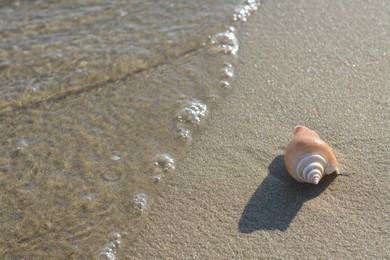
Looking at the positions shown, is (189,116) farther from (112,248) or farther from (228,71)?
(112,248)

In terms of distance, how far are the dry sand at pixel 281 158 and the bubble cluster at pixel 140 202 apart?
0.17 feet

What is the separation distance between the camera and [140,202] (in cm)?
305

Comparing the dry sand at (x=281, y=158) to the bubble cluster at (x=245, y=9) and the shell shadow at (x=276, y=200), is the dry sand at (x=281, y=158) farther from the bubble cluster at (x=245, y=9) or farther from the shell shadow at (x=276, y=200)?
the bubble cluster at (x=245, y=9)

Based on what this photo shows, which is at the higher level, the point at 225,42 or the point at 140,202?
the point at 225,42

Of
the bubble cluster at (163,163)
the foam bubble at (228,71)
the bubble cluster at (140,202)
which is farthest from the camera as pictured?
the foam bubble at (228,71)

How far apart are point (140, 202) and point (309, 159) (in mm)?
887

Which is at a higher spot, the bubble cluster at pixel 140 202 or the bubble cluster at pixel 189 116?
the bubble cluster at pixel 189 116

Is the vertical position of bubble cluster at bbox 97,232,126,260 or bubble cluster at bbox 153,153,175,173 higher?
bubble cluster at bbox 153,153,175,173

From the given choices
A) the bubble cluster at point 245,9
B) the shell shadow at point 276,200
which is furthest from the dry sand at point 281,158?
the bubble cluster at point 245,9

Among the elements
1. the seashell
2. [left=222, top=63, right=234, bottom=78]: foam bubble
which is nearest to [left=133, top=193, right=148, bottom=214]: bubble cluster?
the seashell

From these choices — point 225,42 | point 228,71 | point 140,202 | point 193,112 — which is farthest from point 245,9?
point 140,202

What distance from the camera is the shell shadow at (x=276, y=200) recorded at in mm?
2865

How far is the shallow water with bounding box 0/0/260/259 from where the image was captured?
9.76 feet

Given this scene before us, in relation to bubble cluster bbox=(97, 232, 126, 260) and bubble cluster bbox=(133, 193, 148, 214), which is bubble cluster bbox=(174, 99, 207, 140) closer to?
bubble cluster bbox=(133, 193, 148, 214)
